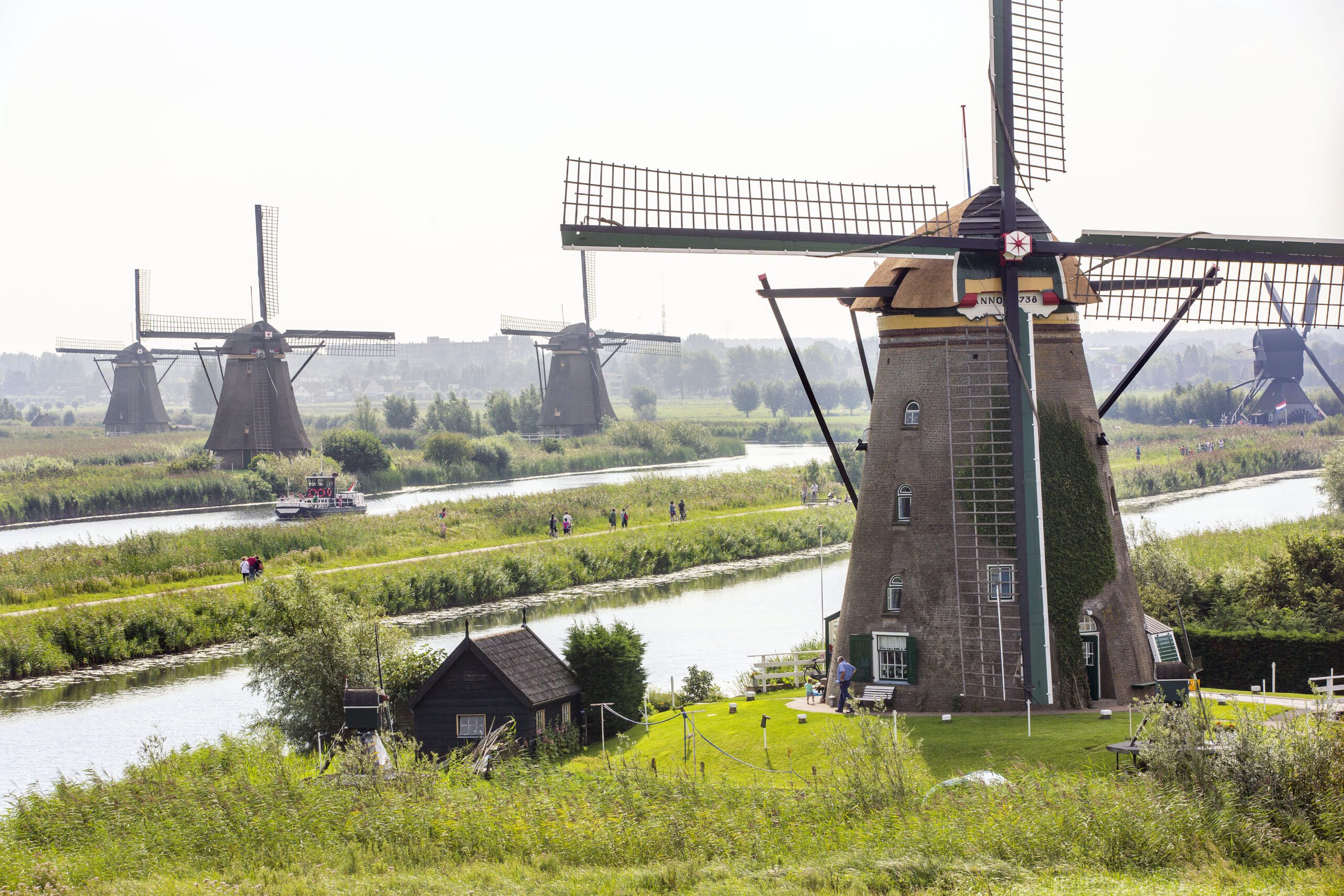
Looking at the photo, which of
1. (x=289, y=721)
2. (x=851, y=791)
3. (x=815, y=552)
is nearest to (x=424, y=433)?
(x=815, y=552)

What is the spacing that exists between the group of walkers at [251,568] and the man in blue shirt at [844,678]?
1872 centimetres

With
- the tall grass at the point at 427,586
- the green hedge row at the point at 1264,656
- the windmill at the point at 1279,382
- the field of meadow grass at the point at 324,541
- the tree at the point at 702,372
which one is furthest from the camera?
the tree at the point at 702,372

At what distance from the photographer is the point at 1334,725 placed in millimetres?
11023

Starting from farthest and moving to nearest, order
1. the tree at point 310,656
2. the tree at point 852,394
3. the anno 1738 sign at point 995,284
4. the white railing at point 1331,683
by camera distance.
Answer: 1. the tree at point 852,394
2. the tree at point 310,656
3. the white railing at point 1331,683
4. the anno 1738 sign at point 995,284

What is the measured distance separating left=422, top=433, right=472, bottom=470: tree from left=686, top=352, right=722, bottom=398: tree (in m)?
117

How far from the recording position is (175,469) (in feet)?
180

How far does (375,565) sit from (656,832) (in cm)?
2310

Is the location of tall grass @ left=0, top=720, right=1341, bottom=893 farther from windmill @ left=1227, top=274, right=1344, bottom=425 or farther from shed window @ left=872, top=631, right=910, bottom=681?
windmill @ left=1227, top=274, right=1344, bottom=425

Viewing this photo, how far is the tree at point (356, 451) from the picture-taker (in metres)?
56.2

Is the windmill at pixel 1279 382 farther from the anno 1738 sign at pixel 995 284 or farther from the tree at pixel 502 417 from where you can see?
the anno 1738 sign at pixel 995 284

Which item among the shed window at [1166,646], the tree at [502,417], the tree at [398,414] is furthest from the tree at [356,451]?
the shed window at [1166,646]

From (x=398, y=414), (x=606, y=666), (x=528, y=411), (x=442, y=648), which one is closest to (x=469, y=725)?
(x=606, y=666)

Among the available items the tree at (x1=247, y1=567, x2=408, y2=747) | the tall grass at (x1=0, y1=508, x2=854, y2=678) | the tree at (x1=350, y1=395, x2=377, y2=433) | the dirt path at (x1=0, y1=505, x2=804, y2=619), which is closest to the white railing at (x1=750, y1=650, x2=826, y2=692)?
the tree at (x1=247, y1=567, x2=408, y2=747)

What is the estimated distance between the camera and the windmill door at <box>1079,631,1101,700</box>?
15164 mm
